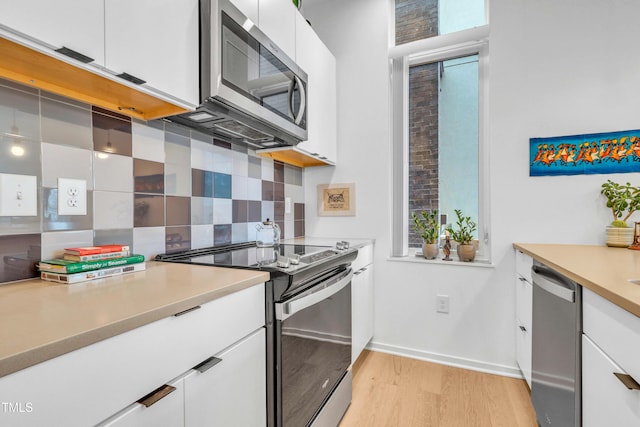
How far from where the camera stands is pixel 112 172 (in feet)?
3.73

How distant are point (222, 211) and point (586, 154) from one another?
86.6 inches

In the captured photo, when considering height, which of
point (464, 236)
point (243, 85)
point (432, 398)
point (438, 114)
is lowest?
point (432, 398)

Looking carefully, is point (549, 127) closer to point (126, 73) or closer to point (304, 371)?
point (304, 371)

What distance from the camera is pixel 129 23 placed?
0.89 metres

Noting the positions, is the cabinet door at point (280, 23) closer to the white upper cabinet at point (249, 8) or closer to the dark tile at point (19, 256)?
the white upper cabinet at point (249, 8)

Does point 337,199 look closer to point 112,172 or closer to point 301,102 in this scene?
point 301,102

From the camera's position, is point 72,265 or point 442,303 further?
point 442,303

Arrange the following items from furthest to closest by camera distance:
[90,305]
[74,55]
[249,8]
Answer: [249,8]
[74,55]
[90,305]

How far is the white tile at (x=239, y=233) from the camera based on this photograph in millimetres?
1760

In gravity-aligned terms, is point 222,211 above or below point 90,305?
above

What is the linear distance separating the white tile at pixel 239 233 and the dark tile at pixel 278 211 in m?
0.35

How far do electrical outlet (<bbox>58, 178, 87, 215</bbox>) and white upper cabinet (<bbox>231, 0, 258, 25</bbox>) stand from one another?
945 mm

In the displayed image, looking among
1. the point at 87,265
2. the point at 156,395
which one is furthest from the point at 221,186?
the point at 156,395

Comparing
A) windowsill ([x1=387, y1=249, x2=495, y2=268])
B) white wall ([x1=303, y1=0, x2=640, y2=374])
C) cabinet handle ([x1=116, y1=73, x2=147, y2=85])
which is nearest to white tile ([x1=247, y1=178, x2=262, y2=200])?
white wall ([x1=303, y1=0, x2=640, y2=374])
